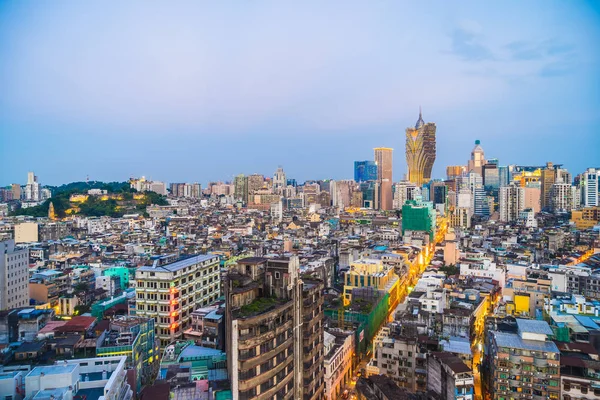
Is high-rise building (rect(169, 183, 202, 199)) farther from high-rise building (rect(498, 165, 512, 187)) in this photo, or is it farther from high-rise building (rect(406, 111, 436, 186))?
high-rise building (rect(498, 165, 512, 187))

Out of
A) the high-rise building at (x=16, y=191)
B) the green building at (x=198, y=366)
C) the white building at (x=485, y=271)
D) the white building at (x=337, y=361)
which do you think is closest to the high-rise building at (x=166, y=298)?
the green building at (x=198, y=366)

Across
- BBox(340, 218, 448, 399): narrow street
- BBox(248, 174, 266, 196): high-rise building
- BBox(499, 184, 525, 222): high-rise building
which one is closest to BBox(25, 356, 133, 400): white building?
BBox(340, 218, 448, 399): narrow street

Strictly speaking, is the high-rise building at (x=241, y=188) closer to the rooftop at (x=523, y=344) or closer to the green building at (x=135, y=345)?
the green building at (x=135, y=345)

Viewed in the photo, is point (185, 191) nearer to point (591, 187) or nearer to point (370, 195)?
point (370, 195)

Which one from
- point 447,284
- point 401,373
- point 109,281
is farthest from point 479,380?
point 109,281

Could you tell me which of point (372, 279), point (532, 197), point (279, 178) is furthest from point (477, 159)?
point (372, 279)

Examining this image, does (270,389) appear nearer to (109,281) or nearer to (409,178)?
(109,281)
